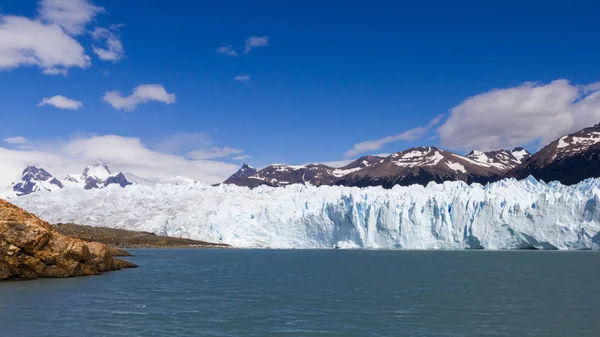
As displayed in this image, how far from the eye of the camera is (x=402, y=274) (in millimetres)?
37656

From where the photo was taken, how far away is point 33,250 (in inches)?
1193

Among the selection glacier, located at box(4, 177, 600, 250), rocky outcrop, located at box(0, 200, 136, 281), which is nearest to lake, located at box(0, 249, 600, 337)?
rocky outcrop, located at box(0, 200, 136, 281)

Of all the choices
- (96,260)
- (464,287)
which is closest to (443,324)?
(464,287)

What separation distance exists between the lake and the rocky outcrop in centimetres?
187

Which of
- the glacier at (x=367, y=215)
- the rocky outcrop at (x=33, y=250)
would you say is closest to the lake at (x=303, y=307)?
the rocky outcrop at (x=33, y=250)

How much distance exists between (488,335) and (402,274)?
72.7 ft

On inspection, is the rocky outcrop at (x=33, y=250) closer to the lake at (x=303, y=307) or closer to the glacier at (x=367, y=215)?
the lake at (x=303, y=307)

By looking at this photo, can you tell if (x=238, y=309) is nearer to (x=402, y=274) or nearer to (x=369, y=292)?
(x=369, y=292)

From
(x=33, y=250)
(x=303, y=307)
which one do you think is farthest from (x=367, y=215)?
(x=303, y=307)

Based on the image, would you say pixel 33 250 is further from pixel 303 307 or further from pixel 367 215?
pixel 367 215

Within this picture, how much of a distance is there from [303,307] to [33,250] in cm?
1869

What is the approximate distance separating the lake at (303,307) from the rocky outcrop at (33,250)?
187cm

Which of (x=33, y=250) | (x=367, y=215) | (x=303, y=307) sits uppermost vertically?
Result: (x=367, y=215)

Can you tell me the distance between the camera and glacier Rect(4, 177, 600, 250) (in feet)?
241
